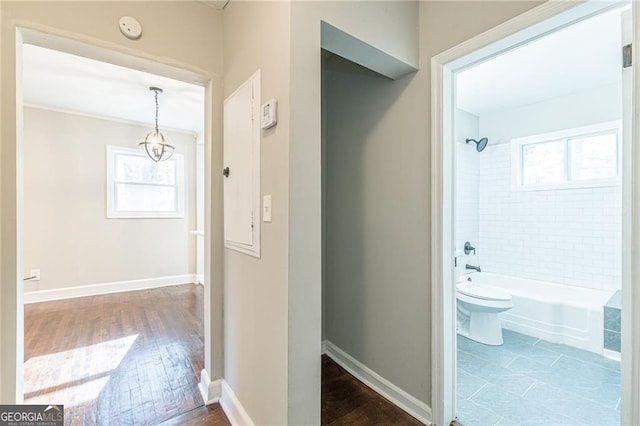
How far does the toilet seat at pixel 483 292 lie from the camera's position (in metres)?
2.69

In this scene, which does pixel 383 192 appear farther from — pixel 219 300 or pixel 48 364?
pixel 48 364

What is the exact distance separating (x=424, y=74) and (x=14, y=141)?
208cm

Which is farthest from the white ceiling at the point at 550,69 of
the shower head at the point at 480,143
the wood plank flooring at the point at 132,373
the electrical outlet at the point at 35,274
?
the electrical outlet at the point at 35,274

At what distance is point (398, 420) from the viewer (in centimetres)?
166

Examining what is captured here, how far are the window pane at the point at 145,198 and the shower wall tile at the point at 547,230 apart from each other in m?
4.72

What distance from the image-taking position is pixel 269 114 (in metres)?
1.28

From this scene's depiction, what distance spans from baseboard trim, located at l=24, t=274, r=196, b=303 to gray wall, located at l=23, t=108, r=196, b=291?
0.06 metres

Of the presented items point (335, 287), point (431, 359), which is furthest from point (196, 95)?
point (431, 359)

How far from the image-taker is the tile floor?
171cm

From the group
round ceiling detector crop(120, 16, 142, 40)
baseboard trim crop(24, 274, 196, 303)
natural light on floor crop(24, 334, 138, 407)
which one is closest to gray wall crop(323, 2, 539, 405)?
round ceiling detector crop(120, 16, 142, 40)

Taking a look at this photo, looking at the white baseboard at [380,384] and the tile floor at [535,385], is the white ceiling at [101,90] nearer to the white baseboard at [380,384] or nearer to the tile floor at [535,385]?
the white baseboard at [380,384]

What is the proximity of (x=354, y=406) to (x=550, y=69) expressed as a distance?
324 cm

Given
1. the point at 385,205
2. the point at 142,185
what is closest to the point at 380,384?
the point at 385,205

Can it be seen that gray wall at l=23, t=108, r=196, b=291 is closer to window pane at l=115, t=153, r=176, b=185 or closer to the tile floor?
window pane at l=115, t=153, r=176, b=185
